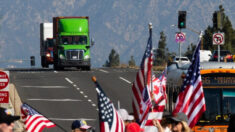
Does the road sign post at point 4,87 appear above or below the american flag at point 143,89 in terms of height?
below

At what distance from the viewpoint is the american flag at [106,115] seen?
12.7 meters

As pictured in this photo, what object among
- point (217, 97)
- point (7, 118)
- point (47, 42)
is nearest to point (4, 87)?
point (217, 97)

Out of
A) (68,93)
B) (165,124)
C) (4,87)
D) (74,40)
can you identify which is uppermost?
(74,40)

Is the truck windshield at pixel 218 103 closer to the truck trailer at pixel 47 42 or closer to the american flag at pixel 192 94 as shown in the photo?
the american flag at pixel 192 94

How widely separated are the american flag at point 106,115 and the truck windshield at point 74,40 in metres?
49.0

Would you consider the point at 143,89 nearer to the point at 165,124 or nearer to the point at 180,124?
the point at 165,124

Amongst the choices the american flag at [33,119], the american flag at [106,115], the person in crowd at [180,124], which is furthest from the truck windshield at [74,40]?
the person in crowd at [180,124]

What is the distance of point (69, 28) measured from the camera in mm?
60469

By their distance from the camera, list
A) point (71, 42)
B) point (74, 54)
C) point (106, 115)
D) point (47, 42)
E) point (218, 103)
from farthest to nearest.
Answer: point (47, 42) < point (74, 54) < point (71, 42) < point (218, 103) < point (106, 115)

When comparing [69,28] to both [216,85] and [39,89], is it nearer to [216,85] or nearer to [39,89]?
[39,89]

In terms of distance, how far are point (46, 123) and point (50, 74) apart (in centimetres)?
4808

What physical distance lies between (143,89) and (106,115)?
304cm

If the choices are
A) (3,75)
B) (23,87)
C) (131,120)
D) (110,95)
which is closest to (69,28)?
(23,87)

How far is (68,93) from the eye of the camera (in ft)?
160
